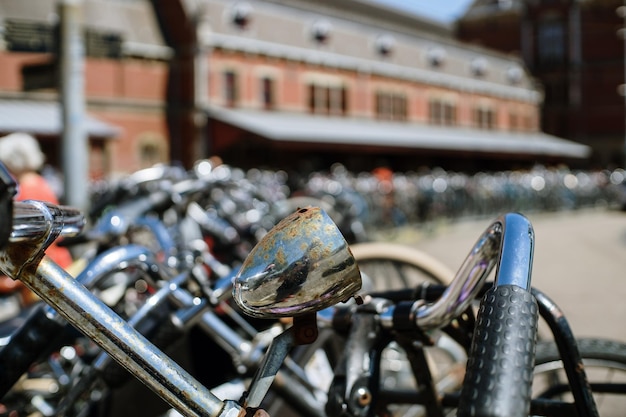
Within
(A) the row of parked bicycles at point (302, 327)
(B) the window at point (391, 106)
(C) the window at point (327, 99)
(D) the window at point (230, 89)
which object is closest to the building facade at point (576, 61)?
(B) the window at point (391, 106)

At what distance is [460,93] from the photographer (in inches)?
1308

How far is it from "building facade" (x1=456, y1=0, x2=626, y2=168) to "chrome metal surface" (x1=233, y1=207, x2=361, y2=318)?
40478mm

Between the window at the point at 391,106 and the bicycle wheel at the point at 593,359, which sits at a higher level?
the window at the point at 391,106

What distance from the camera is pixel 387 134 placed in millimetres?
26578

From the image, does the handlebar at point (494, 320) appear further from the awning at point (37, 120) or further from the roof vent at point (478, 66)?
the roof vent at point (478, 66)

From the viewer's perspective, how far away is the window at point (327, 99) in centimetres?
2662

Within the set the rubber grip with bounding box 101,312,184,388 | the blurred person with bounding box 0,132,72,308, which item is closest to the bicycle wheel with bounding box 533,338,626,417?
the rubber grip with bounding box 101,312,184,388

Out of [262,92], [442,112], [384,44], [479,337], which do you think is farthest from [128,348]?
[442,112]

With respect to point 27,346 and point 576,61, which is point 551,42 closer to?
point 576,61

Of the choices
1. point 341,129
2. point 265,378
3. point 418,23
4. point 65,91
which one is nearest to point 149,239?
point 65,91

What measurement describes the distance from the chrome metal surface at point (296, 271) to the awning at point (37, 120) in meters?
17.4

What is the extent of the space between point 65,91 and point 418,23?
3746 centimetres

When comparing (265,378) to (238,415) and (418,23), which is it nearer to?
(238,415)

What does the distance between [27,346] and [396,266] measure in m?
1.54
